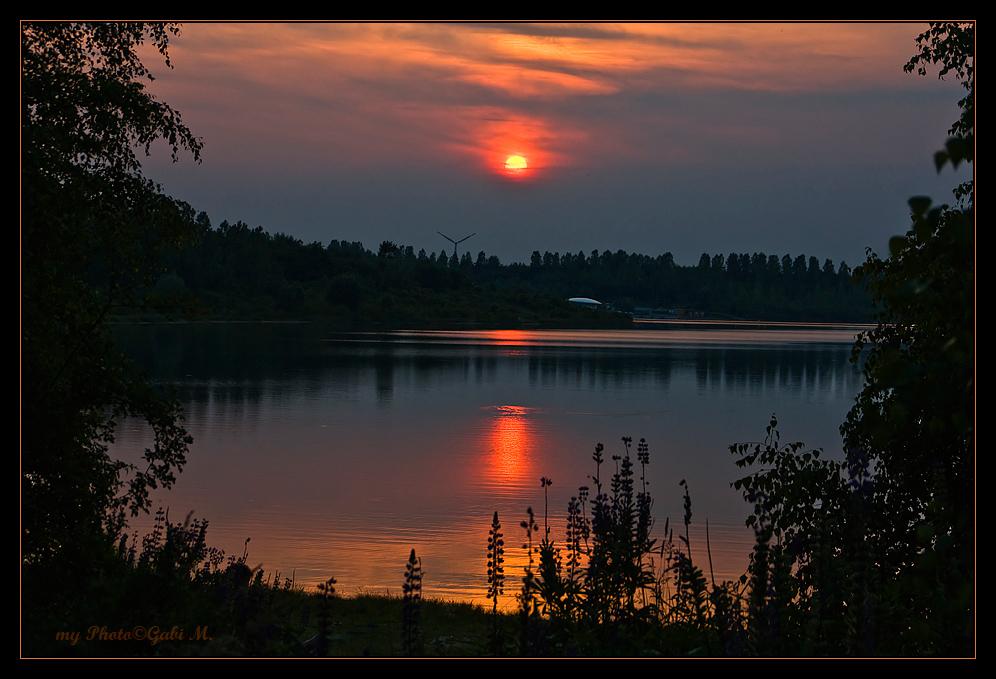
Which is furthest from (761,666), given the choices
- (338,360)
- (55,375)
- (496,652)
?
(338,360)

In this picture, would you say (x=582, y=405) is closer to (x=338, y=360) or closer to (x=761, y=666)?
(x=338, y=360)

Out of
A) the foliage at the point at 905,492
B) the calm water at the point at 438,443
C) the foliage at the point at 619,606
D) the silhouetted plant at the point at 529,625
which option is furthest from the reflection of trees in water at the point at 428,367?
the silhouetted plant at the point at 529,625

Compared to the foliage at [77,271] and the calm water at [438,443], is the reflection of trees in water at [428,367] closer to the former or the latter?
the calm water at [438,443]

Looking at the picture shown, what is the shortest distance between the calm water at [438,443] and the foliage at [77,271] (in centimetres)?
438

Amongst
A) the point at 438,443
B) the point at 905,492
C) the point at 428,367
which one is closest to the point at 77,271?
the point at 905,492

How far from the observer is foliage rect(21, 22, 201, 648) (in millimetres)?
8719

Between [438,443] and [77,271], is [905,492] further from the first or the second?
[438,443]

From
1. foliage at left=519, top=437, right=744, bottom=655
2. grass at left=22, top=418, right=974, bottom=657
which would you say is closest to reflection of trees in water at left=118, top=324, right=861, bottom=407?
grass at left=22, top=418, right=974, bottom=657

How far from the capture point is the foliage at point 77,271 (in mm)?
8719

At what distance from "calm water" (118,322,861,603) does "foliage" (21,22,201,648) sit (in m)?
4.38

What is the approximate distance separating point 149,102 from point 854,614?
10.5 metres

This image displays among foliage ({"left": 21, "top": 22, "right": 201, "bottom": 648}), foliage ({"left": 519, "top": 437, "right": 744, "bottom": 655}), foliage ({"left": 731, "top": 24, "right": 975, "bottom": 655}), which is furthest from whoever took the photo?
foliage ({"left": 21, "top": 22, "right": 201, "bottom": 648})

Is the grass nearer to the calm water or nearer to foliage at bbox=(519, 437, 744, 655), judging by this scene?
foliage at bbox=(519, 437, 744, 655)

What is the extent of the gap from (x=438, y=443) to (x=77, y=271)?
57.8ft
